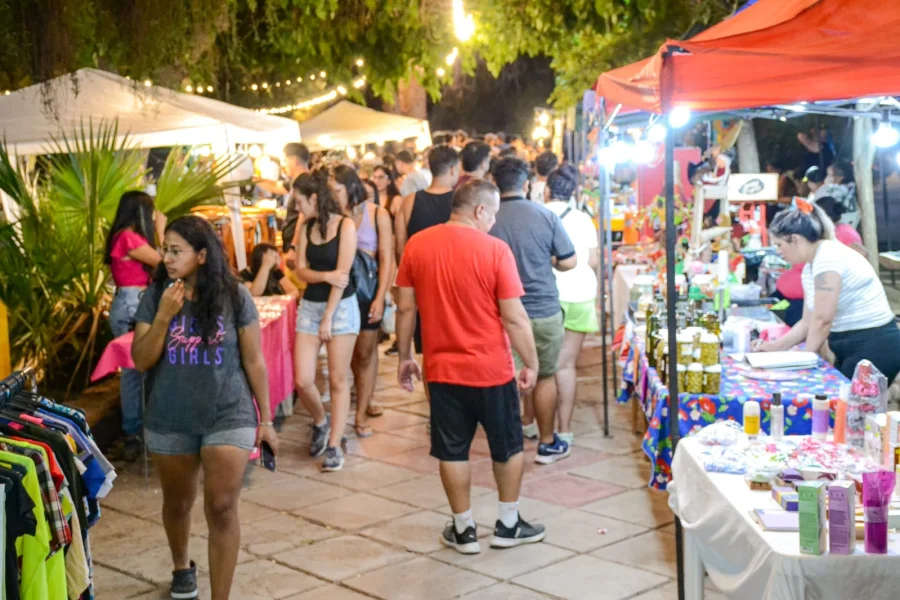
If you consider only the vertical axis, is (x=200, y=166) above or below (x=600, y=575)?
above

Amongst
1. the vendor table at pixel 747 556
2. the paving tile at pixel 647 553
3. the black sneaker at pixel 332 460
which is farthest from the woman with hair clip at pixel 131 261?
the vendor table at pixel 747 556

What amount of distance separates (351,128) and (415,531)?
12.6 metres

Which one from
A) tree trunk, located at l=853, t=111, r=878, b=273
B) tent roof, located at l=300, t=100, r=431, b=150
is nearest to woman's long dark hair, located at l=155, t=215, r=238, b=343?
tree trunk, located at l=853, t=111, r=878, b=273

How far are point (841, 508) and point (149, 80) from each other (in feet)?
27.3

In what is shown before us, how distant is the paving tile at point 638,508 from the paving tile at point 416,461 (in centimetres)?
121

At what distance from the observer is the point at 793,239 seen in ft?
19.7

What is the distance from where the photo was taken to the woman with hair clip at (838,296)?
5938 mm

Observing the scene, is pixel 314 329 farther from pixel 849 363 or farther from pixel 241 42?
pixel 241 42

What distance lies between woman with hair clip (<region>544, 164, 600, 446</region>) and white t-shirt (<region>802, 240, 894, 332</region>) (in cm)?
184

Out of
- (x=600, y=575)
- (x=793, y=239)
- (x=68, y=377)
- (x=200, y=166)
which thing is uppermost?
(x=200, y=166)

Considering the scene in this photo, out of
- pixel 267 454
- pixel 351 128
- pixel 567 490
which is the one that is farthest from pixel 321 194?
pixel 351 128

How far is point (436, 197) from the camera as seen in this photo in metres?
7.77

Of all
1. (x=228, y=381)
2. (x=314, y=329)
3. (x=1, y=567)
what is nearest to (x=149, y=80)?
(x=314, y=329)

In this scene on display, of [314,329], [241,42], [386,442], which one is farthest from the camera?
[241,42]
